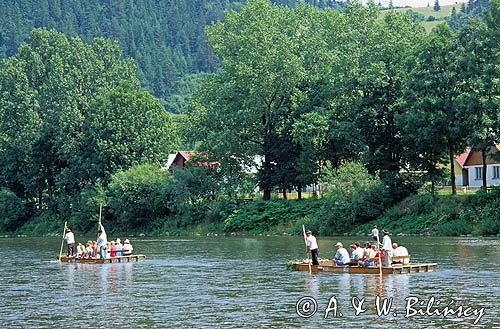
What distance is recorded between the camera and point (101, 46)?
128 m

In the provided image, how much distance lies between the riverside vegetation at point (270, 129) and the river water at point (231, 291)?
19.7 metres

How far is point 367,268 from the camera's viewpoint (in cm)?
4778

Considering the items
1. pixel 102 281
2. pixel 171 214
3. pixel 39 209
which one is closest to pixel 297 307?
pixel 102 281

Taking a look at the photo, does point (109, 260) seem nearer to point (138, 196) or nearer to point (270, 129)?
point (270, 129)

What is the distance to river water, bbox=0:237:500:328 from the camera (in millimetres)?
33500

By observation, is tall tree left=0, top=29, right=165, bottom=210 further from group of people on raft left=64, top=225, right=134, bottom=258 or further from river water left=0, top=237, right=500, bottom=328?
river water left=0, top=237, right=500, bottom=328

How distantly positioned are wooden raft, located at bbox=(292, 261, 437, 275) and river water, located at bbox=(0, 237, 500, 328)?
19.4 inches

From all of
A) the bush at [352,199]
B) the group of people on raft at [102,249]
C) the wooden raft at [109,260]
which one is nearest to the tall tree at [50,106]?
the bush at [352,199]

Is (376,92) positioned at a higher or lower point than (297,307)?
higher

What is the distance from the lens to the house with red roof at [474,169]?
355 feet

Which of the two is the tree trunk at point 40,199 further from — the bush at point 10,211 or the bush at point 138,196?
the bush at point 138,196

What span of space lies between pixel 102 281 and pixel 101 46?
83228 mm

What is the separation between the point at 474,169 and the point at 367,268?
67.6 meters

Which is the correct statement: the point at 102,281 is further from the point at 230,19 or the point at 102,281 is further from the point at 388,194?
the point at 230,19
